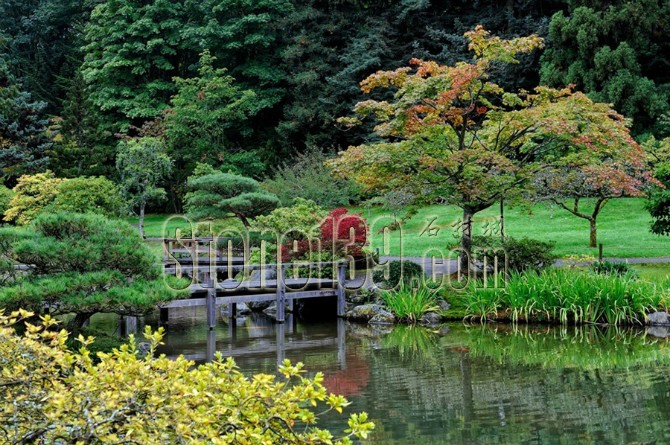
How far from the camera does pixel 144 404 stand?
4.02m

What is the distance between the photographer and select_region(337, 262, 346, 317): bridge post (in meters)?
15.5

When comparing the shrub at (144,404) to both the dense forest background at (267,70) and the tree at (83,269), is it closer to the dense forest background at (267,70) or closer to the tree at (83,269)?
the tree at (83,269)

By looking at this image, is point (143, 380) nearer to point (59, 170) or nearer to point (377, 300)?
point (377, 300)

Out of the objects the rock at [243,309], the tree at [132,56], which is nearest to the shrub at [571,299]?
the rock at [243,309]

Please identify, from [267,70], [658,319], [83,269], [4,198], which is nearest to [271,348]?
[83,269]

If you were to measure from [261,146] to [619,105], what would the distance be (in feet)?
47.6

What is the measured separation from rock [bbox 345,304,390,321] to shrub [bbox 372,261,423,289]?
564 millimetres

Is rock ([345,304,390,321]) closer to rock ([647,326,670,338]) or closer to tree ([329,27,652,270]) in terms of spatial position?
tree ([329,27,652,270])

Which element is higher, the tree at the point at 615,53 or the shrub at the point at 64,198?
the tree at the point at 615,53

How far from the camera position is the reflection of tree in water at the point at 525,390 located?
7.42 meters

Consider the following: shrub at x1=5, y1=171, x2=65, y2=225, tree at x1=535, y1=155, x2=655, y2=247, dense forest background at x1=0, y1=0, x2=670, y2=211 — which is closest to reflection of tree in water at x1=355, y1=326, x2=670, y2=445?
tree at x1=535, y1=155, x2=655, y2=247

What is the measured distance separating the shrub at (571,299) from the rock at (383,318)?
1457 mm

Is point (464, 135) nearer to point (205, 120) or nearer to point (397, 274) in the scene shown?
point (397, 274)

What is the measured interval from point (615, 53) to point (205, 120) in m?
14.9
